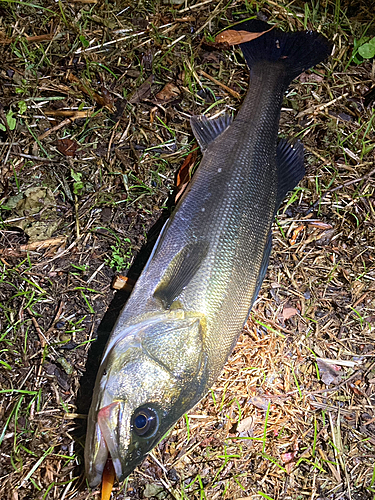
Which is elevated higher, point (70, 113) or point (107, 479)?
point (70, 113)

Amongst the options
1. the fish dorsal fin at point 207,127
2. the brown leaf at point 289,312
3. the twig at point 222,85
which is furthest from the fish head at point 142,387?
the twig at point 222,85

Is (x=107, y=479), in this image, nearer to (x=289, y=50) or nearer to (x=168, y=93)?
(x=168, y=93)

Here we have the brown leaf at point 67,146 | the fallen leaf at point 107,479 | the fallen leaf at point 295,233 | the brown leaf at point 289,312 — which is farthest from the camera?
the fallen leaf at point 295,233

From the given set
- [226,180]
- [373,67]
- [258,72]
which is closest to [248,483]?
[226,180]

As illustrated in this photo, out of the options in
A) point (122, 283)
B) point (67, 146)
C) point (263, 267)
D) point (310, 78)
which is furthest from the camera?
point (310, 78)

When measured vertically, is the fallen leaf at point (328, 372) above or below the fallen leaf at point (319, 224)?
below

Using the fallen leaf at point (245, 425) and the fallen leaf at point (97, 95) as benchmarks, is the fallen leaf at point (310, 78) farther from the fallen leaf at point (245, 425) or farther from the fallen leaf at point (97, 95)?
the fallen leaf at point (245, 425)

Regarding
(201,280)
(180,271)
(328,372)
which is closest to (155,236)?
(180,271)

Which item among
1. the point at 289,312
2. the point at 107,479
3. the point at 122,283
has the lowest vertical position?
the point at 289,312
